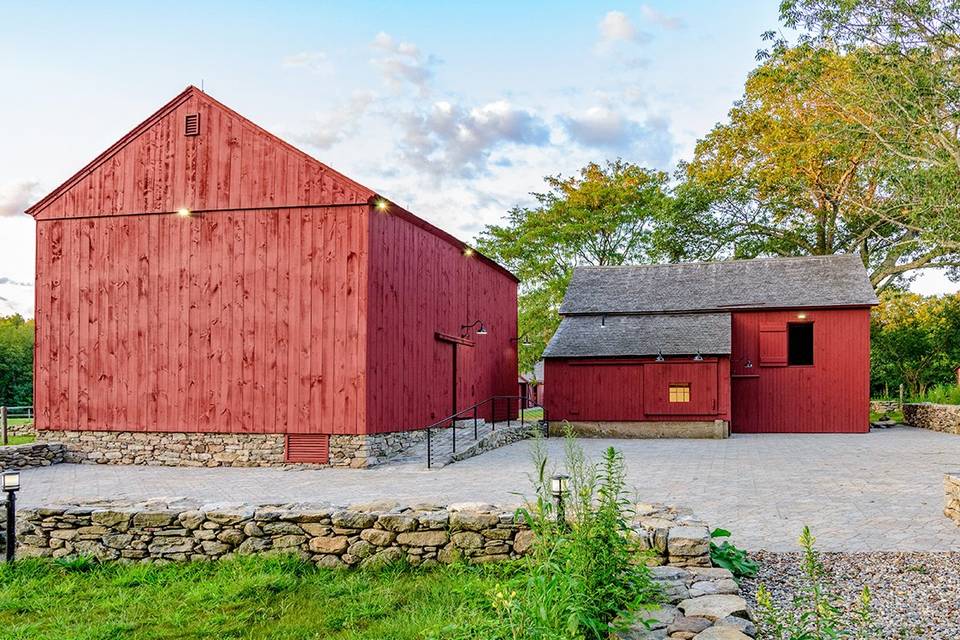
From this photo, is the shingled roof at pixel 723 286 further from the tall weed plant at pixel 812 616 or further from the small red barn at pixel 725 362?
the tall weed plant at pixel 812 616

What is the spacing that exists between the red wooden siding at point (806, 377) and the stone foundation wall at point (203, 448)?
12513mm

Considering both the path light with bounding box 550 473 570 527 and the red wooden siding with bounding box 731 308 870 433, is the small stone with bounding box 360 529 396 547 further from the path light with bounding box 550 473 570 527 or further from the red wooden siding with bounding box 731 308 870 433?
the red wooden siding with bounding box 731 308 870 433

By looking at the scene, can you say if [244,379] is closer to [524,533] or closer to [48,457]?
[48,457]

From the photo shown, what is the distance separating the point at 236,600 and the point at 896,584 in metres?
5.33

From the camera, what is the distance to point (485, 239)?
1415 inches

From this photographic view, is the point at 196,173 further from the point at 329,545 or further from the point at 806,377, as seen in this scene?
the point at 806,377

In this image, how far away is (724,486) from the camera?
11.3 metres

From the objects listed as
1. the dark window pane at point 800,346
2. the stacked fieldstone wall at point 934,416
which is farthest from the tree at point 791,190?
the stacked fieldstone wall at point 934,416

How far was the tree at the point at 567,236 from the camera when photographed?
34312 millimetres

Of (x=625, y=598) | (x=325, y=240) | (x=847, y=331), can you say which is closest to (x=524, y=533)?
(x=625, y=598)

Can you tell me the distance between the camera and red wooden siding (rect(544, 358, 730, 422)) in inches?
850

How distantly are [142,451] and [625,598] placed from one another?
13.0 meters

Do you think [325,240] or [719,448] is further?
[719,448]

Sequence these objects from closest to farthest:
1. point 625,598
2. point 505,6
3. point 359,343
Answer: point 625,598 → point 505,6 → point 359,343
